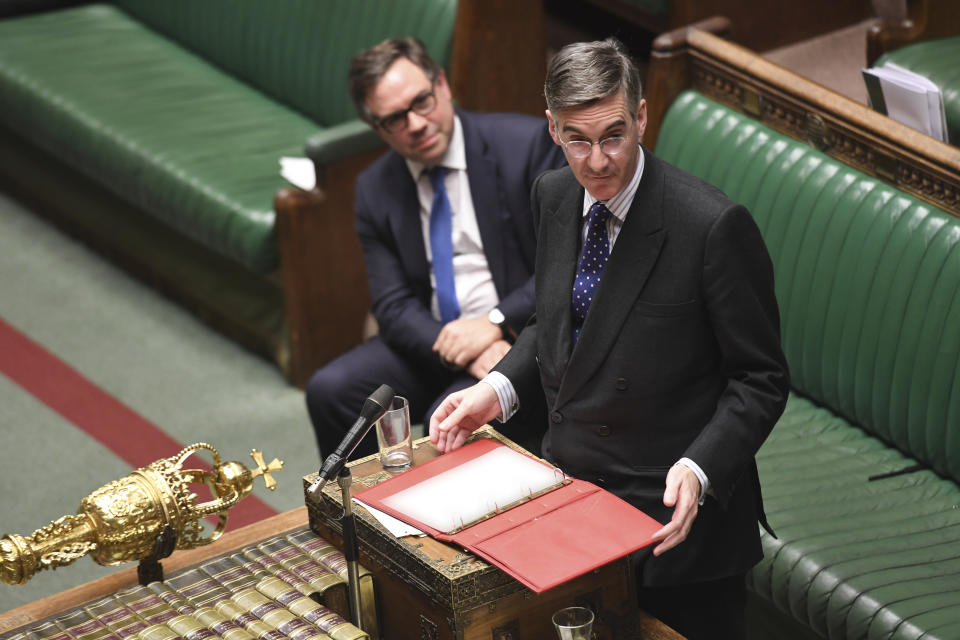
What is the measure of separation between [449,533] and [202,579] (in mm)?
562

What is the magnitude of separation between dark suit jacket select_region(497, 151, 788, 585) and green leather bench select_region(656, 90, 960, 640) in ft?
1.44

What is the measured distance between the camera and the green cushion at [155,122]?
4.66 m

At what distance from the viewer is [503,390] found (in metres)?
2.61

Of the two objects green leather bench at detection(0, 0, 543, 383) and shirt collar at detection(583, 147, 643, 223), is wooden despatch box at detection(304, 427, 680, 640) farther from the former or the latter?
green leather bench at detection(0, 0, 543, 383)

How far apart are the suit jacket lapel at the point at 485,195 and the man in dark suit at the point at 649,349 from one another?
1.00 meters

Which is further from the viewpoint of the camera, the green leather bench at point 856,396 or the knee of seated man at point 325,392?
the knee of seated man at point 325,392

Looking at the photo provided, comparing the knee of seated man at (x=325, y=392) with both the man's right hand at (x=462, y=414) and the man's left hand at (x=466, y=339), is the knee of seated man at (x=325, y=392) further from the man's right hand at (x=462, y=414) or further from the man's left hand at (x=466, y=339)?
the man's right hand at (x=462, y=414)

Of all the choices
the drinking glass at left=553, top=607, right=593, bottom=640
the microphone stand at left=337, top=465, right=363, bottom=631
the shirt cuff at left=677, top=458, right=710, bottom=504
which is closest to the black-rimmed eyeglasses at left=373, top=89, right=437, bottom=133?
the microphone stand at left=337, top=465, right=363, bottom=631

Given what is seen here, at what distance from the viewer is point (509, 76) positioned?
4.68 meters

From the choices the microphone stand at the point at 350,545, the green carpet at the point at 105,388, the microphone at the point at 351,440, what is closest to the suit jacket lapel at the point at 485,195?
the green carpet at the point at 105,388

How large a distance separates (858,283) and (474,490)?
131 centimetres

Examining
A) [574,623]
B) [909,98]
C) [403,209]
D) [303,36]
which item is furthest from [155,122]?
[574,623]

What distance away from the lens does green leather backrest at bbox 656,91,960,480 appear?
314 centimetres

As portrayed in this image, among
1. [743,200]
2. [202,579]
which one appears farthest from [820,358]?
[202,579]
